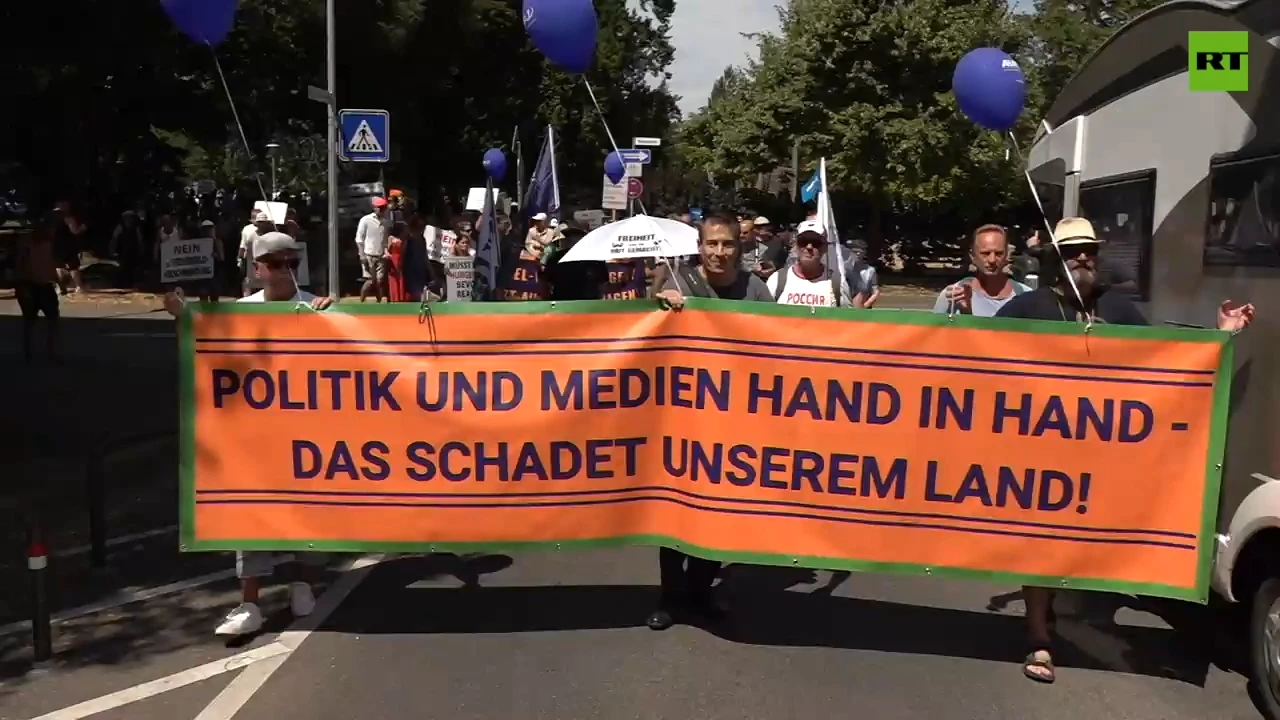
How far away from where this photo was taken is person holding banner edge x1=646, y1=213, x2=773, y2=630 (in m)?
6.09

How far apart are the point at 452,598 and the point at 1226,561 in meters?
3.61

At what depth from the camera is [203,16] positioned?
24.5 feet

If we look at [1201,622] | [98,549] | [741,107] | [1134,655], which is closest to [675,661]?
[1134,655]

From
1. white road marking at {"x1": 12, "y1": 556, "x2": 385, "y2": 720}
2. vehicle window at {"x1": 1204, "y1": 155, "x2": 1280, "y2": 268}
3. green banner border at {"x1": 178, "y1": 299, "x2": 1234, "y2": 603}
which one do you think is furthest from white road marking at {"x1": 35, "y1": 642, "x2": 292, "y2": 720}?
vehicle window at {"x1": 1204, "y1": 155, "x2": 1280, "y2": 268}

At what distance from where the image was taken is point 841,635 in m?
6.11

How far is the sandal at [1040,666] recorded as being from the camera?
553 centimetres

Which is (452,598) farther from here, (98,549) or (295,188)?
(295,188)

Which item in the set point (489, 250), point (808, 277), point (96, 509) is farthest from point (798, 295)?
point (489, 250)

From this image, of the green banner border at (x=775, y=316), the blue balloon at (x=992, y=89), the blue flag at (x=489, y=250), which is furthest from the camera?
the blue flag at (x=489, y=250)

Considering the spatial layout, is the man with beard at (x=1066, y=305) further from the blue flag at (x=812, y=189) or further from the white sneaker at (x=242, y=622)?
the blue flag at (x=812, y=189)

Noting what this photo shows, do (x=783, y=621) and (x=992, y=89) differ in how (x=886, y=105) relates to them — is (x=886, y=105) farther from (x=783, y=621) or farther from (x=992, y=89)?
(x=783, y=621)

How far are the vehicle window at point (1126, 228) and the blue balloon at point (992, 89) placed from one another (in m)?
1.38

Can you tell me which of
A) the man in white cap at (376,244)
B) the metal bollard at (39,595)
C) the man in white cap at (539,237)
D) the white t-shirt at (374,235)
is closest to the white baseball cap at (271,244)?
the metal bollard at (39,595)

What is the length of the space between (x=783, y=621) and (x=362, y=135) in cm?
1166
